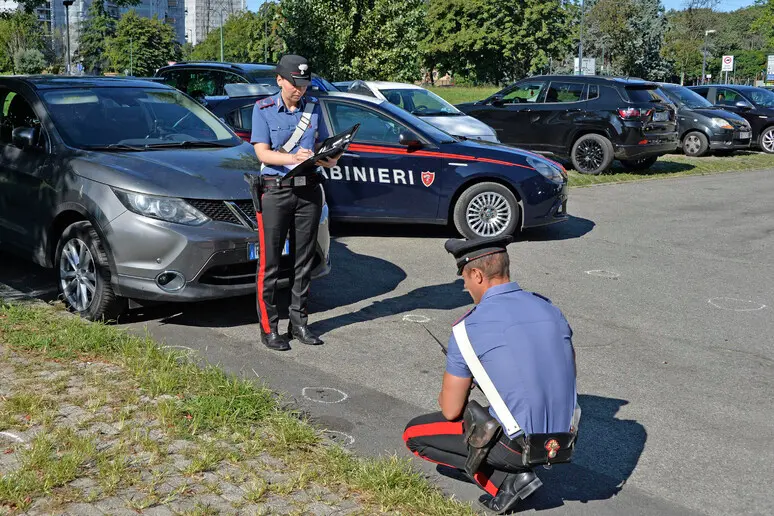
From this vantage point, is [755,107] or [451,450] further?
[755,107]

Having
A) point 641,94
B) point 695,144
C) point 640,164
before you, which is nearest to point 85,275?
point 641,94

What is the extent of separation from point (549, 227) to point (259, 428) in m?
7.77

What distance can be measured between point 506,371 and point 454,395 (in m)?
0.29

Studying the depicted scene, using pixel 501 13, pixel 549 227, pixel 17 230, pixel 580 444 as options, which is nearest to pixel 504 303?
pixel 580 444

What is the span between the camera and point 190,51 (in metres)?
119

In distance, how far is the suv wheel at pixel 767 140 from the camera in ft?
81.1

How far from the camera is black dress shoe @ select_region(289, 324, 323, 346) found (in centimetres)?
635

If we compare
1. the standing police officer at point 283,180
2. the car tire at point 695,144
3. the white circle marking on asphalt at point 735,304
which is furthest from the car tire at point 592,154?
the standing police officer at point 283,180

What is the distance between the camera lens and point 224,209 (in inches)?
254

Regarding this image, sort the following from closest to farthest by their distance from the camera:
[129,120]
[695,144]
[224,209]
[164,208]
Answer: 1. [164,208]
2. [224,209]
3. [129,120]
4. [695,144]

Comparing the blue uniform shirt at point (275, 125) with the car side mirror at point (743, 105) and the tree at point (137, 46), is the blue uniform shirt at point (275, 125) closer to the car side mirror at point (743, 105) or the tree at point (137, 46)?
the car side mirror at point (743, 105)

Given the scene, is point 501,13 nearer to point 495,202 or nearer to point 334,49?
point 334,49

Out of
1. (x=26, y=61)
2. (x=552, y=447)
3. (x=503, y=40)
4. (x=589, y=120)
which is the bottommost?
(x=552, y=447)

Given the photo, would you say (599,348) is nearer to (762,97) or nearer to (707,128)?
(707,128)
